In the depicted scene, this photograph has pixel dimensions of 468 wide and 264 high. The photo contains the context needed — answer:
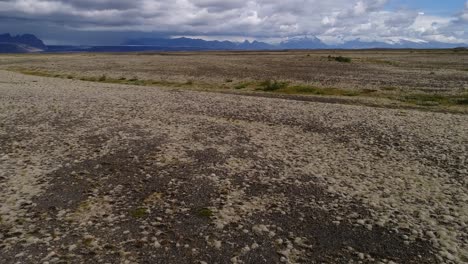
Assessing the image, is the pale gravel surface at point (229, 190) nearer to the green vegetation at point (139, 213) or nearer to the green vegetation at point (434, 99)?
the green vegetation at point (139, 213)

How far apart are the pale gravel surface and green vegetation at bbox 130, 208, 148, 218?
31 mm

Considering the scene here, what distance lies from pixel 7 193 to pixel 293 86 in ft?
130

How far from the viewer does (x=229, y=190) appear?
14008mm

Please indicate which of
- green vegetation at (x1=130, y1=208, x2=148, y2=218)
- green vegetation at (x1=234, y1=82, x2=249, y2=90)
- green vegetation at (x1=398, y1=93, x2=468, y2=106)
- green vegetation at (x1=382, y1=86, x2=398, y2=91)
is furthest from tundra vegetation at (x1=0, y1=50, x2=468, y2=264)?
green vegetation at (x1=234, y1=82, x2=249, y2=90)

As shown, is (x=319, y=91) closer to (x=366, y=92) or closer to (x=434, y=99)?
(x=366, y=92)

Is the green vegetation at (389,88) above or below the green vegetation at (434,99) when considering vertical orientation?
above

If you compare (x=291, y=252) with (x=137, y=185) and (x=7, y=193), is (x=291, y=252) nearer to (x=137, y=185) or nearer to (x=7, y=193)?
(x=137, y=185)

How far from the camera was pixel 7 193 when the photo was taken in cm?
1300

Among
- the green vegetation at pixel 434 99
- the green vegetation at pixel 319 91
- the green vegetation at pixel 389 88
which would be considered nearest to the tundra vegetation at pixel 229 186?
the green vegetation at pixel 434 99

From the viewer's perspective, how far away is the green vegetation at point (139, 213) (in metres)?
11.8


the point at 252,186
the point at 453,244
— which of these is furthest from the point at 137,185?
the point at 453,244

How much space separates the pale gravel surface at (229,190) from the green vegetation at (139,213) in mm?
31

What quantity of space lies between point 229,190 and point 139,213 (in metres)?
3.53

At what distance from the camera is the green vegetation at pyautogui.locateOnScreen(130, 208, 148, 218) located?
464 inches
